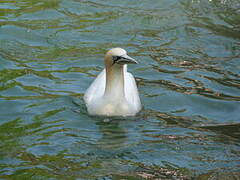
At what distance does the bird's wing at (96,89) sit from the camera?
9.83 meters

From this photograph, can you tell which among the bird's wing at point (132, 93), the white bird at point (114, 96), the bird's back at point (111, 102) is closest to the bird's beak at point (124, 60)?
the white bird at point (114, 96)

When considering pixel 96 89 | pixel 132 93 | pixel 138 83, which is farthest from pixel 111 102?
pixel 138 83

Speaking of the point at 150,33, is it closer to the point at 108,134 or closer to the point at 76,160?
the point at 108,134

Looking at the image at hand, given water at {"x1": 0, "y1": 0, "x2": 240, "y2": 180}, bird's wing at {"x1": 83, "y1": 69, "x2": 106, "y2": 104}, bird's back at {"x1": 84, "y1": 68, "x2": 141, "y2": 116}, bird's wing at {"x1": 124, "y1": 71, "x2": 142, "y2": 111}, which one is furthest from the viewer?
bird's wing at {"x1": 83, "y1": 69, "x2": 106, "y2": 104}

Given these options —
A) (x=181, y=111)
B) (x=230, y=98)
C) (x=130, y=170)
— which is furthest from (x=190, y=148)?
(x=230, y=98)

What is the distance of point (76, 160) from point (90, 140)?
796 millimetres

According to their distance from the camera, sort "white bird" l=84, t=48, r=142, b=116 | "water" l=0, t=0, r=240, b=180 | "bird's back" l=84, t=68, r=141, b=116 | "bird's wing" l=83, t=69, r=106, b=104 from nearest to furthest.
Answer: "water" l=0, t=0, r=240, b=180 → "white bird" l=84, t=48, r=142, b=116 → "bird's back" l=84, t=68, r=141, b=116 → "bird's wing" l=83, t=69, r=106, b=104

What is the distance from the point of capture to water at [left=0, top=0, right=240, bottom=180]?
7578 millimetres

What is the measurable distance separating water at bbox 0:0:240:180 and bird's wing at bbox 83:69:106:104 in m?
0.18

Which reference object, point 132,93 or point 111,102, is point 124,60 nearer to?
point 111,102

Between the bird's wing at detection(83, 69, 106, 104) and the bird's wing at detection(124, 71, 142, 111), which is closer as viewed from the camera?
the bird's wing at detection(124, 71, 142, 111)

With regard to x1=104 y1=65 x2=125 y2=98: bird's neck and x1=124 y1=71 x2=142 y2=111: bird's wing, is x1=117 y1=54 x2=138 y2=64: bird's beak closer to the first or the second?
x1=104 y1=65 x2=125 y2=98: bird's neck

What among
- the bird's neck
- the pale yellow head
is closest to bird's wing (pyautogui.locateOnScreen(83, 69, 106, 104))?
the bird's neck

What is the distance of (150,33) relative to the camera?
13.7 meters
